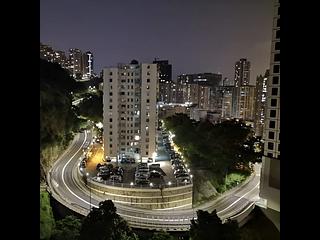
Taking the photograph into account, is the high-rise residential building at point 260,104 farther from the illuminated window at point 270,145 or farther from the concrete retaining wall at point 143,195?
the illuminated window at point 270,145

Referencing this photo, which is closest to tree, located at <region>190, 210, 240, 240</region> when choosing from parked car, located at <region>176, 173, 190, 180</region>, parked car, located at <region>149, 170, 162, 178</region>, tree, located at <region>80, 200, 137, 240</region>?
tree, located at <region>80, 200, 137, 240</region>

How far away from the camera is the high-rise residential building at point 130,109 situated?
6.71 meters

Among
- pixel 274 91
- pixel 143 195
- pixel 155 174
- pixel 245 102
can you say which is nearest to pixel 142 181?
pixel 143 195

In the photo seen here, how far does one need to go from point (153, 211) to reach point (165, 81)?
8.45 meters

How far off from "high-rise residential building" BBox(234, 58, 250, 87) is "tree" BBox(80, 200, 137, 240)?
9450mm

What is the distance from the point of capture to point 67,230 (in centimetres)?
344

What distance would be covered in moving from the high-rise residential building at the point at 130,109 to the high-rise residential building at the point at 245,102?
14.8 ft

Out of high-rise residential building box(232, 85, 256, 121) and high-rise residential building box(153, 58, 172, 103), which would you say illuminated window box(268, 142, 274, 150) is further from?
high-rise residential building box(153, 58, 172, 103)

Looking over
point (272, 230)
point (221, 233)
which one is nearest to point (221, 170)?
point (272, 230)

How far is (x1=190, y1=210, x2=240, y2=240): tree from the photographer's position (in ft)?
10.4

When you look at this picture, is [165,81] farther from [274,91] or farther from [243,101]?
[274,91]
